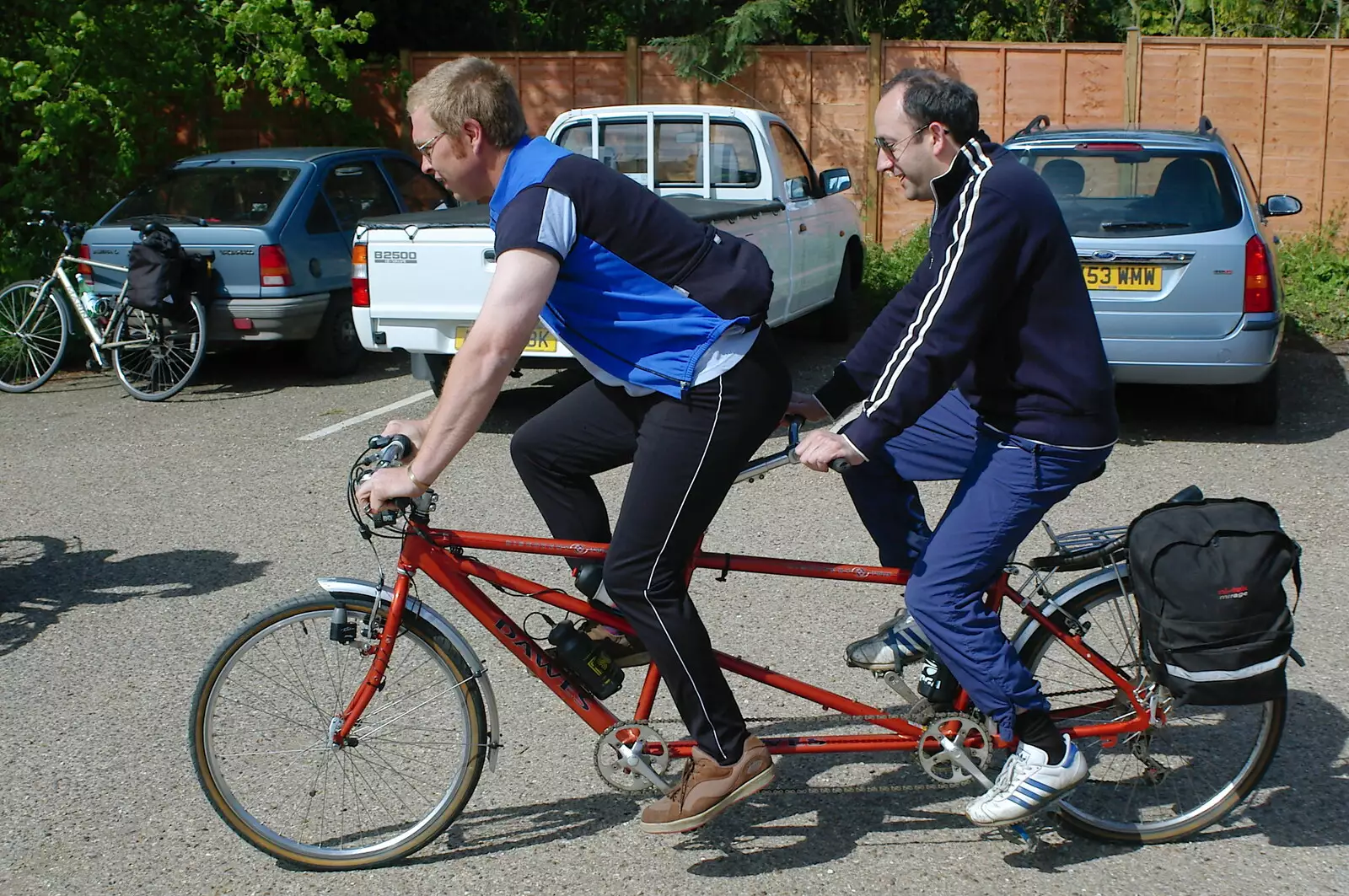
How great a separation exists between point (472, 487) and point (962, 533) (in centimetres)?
432

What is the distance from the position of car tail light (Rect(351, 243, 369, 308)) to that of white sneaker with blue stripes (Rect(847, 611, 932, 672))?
5.49 meters

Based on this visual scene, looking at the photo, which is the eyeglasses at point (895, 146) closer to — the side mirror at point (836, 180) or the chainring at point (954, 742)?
the chainring at point (954, 742)

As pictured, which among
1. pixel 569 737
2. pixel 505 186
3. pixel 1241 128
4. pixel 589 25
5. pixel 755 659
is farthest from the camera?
pixel 589 25

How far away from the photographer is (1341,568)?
5.86m

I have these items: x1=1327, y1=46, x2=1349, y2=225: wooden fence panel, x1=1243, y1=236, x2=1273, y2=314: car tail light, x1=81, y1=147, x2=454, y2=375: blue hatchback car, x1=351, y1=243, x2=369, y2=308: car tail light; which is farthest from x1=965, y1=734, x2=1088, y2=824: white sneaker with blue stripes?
x1=1327, y1=46, x2=1349, y2=225: wooden fence panel

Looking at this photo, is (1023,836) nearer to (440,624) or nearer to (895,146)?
(440,624)

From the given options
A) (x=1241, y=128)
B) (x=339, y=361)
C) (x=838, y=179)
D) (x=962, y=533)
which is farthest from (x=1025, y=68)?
(x=962, y=533)

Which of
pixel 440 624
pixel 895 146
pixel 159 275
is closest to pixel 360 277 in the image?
pixel 159 275

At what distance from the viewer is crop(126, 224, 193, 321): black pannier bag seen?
962cm

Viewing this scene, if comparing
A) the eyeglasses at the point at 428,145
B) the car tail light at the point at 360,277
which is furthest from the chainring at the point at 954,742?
the car tail light at the point at 360,277

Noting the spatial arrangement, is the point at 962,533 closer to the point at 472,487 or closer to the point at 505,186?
the point at 505,186

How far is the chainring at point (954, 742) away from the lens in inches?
145

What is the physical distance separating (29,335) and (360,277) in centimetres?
346

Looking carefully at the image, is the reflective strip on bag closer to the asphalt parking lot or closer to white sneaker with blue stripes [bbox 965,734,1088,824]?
white sneaker with blue stripes [bbox 965,734,1088,824]
